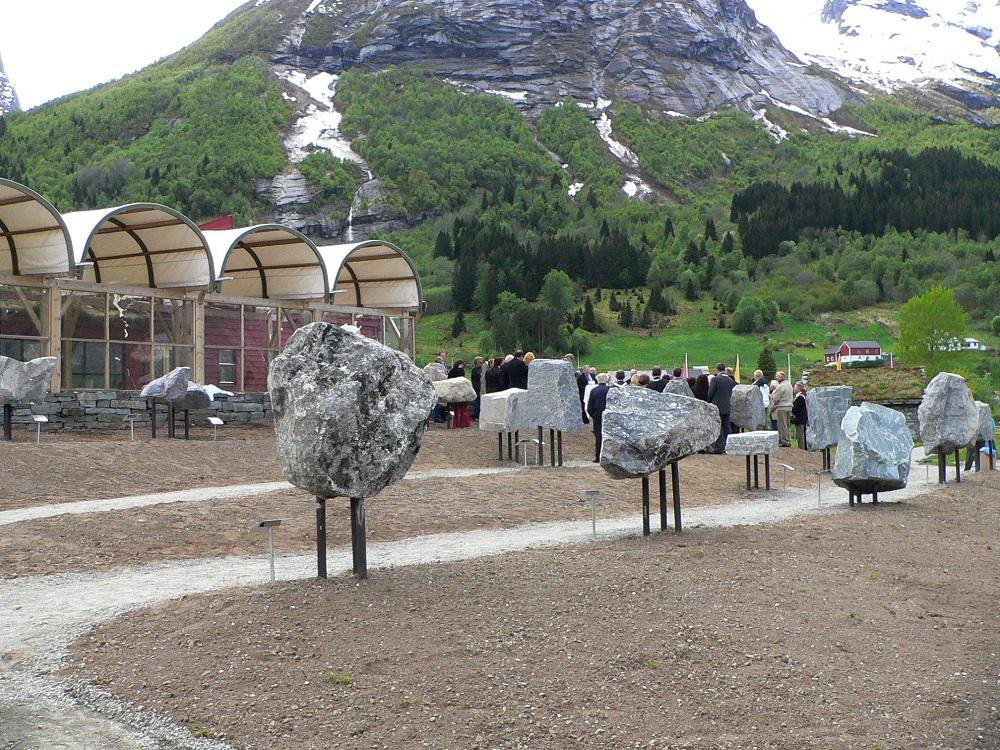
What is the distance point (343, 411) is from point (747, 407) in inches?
707

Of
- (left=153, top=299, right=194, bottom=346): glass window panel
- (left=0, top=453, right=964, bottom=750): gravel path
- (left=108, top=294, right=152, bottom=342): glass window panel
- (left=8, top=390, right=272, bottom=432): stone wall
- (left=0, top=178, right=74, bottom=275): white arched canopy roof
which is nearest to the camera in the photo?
(left=0, top=453, right=964, bottom=750): gravel path

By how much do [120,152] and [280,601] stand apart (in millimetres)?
135626

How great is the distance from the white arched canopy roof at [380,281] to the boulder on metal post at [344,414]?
27191 mm

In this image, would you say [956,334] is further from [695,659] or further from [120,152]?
[120,152]

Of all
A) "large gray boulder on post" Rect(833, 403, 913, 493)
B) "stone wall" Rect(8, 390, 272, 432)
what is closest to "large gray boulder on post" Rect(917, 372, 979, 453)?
"large gray boulder on post" Rect(833, 403, 913, 493)

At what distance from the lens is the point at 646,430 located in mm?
12086

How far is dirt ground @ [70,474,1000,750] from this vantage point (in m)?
6.48

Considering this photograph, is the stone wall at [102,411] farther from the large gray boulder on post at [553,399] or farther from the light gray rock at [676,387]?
the light gray rock at [676,387]

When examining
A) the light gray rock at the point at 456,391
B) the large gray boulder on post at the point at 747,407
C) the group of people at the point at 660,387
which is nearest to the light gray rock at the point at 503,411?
the group of people at the point at 660,387

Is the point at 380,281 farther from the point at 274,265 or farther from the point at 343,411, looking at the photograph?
the point at 343,411

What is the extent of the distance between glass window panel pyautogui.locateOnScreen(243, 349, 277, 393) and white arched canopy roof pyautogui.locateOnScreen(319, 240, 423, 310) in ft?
17.8

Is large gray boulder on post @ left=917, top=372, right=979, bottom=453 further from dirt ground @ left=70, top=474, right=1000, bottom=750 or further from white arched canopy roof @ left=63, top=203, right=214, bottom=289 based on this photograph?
white arched canopy roof @ left=63, top=203, right=214, bottom=289

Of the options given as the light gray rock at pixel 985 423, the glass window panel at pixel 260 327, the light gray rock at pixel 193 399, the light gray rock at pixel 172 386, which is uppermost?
the glass window panel at pixel 260 327

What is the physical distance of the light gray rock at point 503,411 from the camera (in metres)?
20.6
